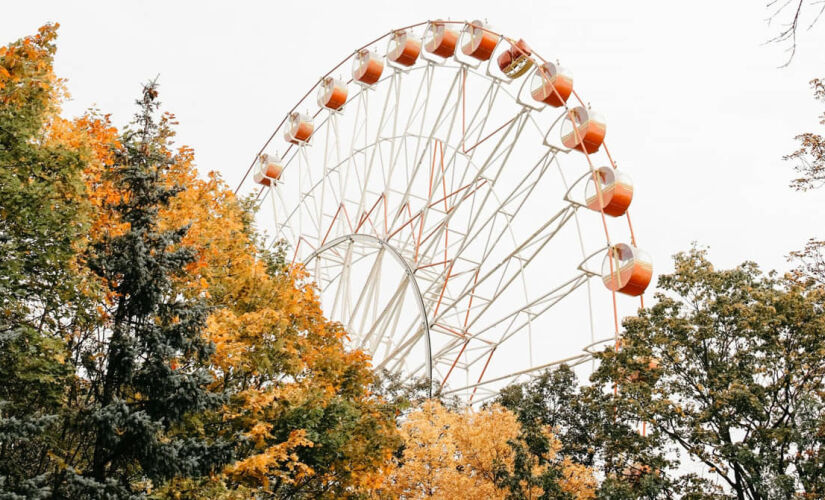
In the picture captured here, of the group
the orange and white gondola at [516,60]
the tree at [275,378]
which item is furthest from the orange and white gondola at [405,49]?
the tree at [275,378]

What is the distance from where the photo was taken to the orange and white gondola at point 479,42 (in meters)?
27.3

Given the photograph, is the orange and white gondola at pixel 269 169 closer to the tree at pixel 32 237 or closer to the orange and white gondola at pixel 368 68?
the orange and white gondola at pixel 368 68

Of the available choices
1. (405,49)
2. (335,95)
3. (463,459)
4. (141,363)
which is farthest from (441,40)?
(141,363)

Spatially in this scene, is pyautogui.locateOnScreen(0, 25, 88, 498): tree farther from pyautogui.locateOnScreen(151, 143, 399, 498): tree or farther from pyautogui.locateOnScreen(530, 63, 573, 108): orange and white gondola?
pyautogui.locateOnScreen(530, 63, 573, 108): orange and white gondola

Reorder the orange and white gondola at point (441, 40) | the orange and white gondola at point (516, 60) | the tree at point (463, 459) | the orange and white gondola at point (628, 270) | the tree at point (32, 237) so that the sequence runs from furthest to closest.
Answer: the orange and white gondola at point (441, 40)
the orange and white gondola at point (516, 60)
the orange and white gondola at point (628, 270)
the tree at point (463, 459)
the tree at point (32, 237)

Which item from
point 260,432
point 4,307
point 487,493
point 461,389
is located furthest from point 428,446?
Answer: point 4,307

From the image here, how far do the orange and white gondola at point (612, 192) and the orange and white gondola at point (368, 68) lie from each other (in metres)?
11.1

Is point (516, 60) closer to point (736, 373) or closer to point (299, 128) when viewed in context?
point (299, 128)

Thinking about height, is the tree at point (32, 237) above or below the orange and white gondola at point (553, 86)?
below

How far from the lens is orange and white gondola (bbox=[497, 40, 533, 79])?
26706 millimetres

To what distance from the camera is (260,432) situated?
39.8 ft

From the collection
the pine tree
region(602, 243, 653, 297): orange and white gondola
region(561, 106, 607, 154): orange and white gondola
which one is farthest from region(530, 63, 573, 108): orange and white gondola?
the pine tree

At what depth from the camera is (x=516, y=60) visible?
1070 inches

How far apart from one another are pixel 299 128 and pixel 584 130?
1407cm
